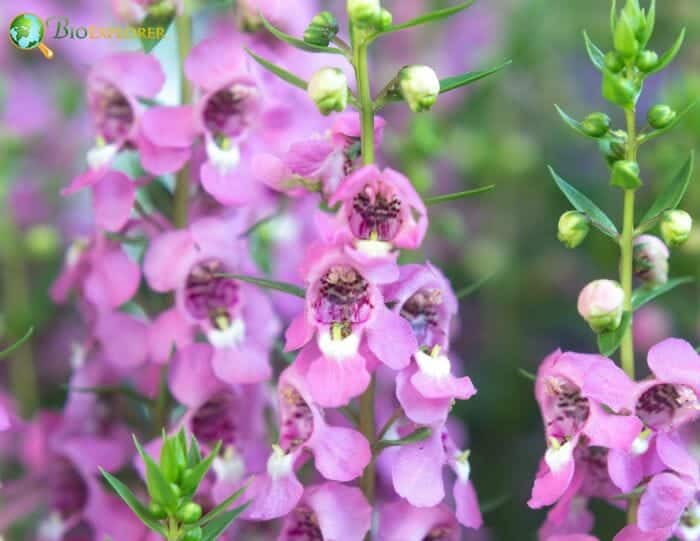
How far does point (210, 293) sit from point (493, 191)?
72 cm

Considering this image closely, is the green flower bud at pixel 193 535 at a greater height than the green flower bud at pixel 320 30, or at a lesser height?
lesser

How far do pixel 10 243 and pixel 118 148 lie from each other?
40cm

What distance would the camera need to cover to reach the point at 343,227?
0.74 meters

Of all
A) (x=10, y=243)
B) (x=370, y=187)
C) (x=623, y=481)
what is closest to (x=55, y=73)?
(x=10, y=243)

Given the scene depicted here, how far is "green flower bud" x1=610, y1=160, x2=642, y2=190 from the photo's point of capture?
2.39 feet

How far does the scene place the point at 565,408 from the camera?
0.79 meters

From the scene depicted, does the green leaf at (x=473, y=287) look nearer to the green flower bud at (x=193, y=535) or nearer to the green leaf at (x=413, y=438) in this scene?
the green leaf at (x=413, y=438)

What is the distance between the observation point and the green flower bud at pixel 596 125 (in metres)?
0.75

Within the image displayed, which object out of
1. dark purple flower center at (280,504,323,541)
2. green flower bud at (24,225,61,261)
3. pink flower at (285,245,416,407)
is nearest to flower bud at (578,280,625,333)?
pink flower at (285,245,416,407)

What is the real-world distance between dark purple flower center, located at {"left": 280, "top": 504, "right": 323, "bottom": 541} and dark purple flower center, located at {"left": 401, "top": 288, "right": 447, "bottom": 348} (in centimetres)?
13

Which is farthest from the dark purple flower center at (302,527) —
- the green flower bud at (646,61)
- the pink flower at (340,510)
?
the green flower bud at (646,61)

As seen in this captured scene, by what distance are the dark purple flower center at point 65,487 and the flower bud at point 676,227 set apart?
525 mm

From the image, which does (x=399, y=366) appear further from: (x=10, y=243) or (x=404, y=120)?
(x=404, y=120)

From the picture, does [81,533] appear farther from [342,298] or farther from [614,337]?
[614,337]
